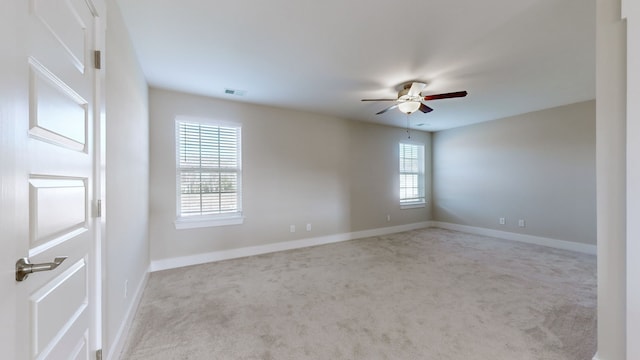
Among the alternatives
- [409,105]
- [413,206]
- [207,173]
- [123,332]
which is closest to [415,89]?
[409,105]

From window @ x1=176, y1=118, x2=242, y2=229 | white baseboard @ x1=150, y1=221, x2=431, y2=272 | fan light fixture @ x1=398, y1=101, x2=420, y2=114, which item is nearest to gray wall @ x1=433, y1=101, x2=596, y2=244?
white baseboard @ x1=150, y1=221, x2=431, y2=272

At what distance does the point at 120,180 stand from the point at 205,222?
6.84 ft

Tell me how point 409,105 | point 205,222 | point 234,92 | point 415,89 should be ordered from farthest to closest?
point 205,222, point 234,92, point 409,105, point 415,89

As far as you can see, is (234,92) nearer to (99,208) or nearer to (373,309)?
(99,208)

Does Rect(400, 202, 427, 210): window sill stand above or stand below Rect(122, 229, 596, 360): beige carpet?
above

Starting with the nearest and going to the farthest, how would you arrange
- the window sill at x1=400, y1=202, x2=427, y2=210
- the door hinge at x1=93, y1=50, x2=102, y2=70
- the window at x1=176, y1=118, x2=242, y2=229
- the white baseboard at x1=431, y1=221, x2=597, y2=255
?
the door hinge at x1=93, y1=50, x2=102, y2=70 < the window at x1=176, y1=118, x2=242, y2=229 < the white baseboard at x1=431, y1=221, x2=597, y2=255 < the window sill at x1=400, y1=202, x2=427, y2=210

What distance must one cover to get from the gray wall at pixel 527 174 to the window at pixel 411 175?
495 mm

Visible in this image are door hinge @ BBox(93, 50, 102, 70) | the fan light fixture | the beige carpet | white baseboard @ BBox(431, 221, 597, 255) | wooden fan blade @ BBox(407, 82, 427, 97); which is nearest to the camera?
door hinge @ BBox(93, 50, 102, 70)

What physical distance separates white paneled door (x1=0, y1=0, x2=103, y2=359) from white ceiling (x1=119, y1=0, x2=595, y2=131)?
100 centimetres

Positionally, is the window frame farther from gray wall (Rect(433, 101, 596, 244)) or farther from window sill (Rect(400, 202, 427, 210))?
gray wall (Rect(433, 101, 596, 244))

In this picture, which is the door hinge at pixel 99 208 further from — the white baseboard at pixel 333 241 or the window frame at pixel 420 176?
the window frame at pixel 420 176

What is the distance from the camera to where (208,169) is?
13.1 ft

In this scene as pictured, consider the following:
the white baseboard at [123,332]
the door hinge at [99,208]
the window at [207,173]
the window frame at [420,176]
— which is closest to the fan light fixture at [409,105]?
the window at [207,173]

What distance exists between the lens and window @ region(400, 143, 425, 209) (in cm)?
632
